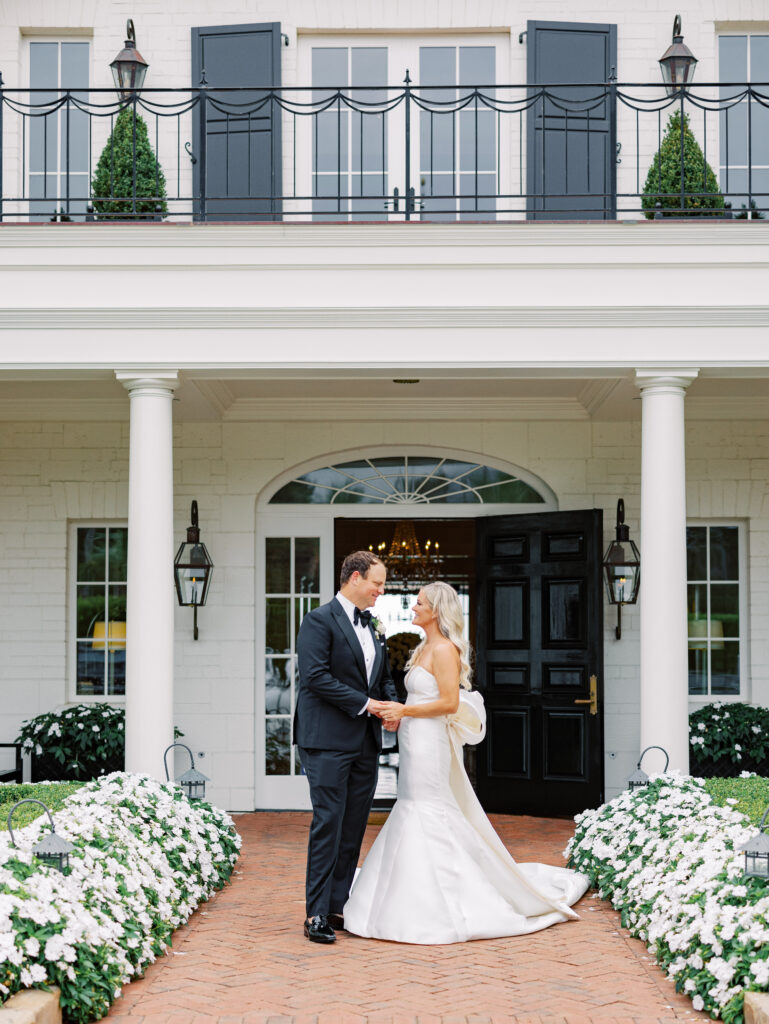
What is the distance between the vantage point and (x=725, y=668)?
11117mm

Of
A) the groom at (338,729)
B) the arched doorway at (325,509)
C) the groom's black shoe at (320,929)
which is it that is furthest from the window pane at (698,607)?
the groom's black shoe at (320,929)

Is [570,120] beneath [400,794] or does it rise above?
above

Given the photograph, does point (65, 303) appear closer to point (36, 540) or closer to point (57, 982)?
point (36, 540)

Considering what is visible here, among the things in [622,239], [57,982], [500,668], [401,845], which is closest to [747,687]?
[500,668]

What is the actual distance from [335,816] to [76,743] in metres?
4.70

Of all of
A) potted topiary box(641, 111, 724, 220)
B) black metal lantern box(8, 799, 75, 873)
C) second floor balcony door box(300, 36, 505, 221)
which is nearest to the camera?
black metal lantern box(8, 799, 75, 873)

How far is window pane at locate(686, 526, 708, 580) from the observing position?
36.8 ft

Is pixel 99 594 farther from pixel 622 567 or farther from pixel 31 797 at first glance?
pixel 622 567

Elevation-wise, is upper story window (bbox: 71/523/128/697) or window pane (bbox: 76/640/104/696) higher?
upper story window (bbox: 71/523/128/697)

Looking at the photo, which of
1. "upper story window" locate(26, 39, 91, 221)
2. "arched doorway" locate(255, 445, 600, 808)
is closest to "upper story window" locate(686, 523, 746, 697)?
"arched doorway" locate(255, 445, 600, 808)

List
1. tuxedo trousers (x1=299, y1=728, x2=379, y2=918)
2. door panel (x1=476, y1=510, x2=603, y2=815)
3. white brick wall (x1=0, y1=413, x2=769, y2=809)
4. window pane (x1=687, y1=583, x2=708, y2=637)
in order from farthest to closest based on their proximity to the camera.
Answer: window pane (x1=687, y1=583, x2=708, y2=637), white brick wall (x1=0, y1=413, x2=769, y2=809), door panel (x1=476, y1=510, x2=603, y2=815), tuxedo trousers (x1=299, y1=728, x2=379, y2=918)

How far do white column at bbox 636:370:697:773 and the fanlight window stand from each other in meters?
2.82

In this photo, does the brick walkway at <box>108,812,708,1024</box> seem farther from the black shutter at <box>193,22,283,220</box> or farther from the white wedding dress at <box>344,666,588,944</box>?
the black shutter at <box>193,22,283,220</box>

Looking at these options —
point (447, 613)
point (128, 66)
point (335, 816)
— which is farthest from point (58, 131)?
point (335, 816)
